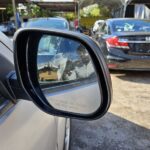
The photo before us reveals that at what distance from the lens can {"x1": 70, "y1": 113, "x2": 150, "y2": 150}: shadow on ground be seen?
11.4 ft

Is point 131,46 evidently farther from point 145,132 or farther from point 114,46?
point 145,132

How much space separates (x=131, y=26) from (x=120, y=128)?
14.6ft

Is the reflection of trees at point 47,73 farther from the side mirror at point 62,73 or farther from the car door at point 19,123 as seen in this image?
the car door at point 19,123

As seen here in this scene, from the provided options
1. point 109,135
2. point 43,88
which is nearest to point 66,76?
point 43,88

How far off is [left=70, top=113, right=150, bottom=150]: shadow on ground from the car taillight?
8.94 ft

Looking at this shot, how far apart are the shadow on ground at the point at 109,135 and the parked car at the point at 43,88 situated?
2129 millimetres

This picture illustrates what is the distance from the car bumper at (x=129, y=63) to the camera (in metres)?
6.61

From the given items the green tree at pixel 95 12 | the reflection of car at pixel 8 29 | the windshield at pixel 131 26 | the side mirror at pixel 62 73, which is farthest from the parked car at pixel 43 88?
the green tree at pixel 95 12

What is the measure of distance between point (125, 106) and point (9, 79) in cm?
374

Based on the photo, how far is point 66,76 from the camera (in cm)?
142

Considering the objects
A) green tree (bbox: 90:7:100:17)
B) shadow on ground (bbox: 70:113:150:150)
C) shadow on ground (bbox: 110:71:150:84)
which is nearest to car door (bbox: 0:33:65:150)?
shadow on ground (bbox: 70:113:150:150)

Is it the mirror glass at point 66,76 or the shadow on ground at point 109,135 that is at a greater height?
the mirror glass at point 66,76

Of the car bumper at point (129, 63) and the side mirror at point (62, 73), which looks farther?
the car bumper at point (129, 63)

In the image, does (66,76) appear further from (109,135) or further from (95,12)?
(95,12)
